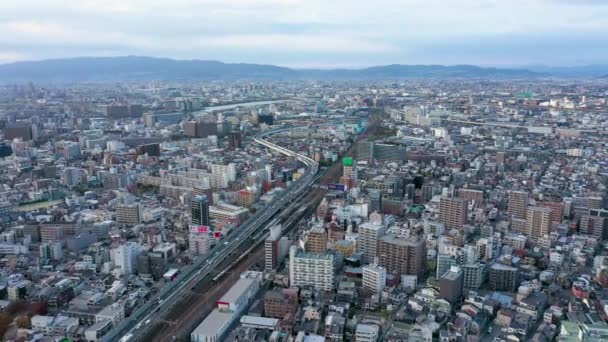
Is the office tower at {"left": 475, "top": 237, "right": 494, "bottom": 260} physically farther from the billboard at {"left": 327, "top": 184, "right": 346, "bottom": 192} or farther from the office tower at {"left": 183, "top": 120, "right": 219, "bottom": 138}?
the office tower at {"left": 183, "top": 120, "right": 219, "bottom": 138}

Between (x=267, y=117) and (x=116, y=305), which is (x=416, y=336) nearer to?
(x=116, y=305)

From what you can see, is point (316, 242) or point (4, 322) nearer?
point (4, 322)

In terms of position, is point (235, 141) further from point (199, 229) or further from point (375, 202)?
point (199, 229)

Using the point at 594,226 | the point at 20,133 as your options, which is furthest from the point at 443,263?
the point at 20,133

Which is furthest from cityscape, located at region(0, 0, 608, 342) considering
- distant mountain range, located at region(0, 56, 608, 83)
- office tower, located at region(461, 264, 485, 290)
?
distant mountain range, located at region(0, 56, 608, 83)

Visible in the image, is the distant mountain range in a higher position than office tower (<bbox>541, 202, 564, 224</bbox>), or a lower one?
higher

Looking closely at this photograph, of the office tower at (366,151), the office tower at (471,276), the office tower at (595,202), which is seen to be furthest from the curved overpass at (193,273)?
the office tower at (595,202)

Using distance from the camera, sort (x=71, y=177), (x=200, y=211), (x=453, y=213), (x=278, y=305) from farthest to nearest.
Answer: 1. (x=71, y=177)
2. (x=200, y=211)
3. (x=453, y=213)
4. (x=278, y=305)

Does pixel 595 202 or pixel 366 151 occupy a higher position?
pixel 366 151
